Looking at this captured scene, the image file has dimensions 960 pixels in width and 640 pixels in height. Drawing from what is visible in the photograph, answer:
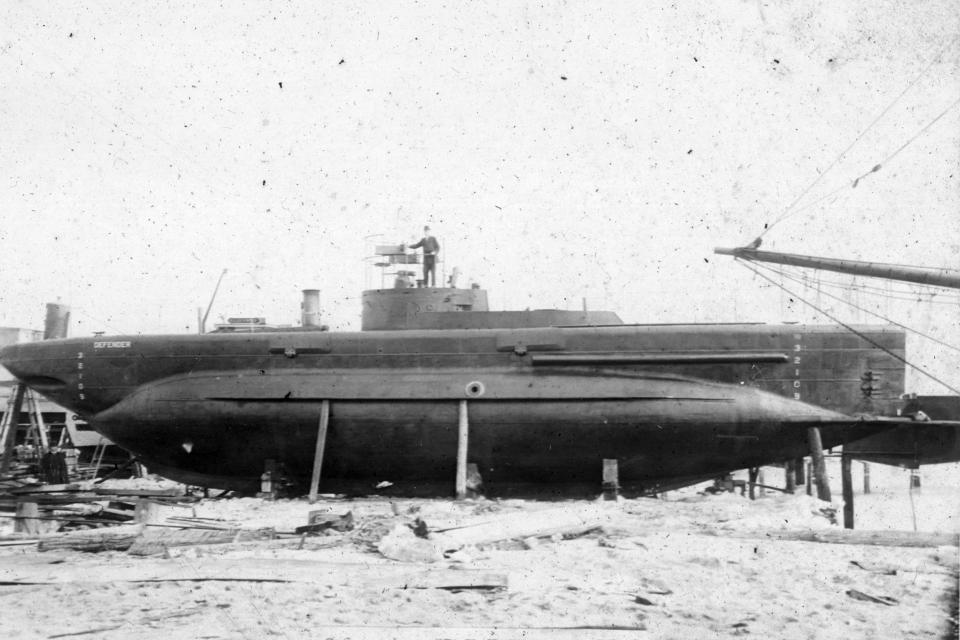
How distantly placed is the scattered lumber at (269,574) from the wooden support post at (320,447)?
252 inches

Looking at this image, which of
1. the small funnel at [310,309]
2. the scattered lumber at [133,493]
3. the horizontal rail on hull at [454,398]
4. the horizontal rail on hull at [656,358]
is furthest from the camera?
the small funnel at [310,309]

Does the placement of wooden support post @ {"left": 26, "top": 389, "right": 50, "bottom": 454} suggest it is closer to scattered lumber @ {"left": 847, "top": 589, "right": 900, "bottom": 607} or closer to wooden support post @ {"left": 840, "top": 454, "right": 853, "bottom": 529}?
wooden support post @ {"left": 840, "top": 454, "right": 853, "bottom": 529}

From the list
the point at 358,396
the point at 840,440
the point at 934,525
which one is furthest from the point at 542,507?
the point at 934,525

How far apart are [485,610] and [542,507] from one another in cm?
624

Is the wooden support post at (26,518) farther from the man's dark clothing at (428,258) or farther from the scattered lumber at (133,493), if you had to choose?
the man's dark clothing at (428,258)

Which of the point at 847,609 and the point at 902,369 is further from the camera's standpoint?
the point at 902,369

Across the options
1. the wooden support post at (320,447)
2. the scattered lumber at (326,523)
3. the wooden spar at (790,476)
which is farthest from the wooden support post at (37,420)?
the wooden spar at (790,476)

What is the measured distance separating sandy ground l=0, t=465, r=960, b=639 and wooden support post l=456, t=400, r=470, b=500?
3933mm

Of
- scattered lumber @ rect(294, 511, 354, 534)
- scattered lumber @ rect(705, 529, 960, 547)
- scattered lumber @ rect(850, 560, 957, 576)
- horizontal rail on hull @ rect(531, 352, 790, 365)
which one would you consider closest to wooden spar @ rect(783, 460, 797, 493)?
horizontal rail on hull @ rect(531, 352, 790, 365)

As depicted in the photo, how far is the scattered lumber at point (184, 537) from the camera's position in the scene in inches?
383

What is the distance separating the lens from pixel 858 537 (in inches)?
400

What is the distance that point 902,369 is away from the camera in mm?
14977

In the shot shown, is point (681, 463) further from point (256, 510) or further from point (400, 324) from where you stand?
point (256, 510)

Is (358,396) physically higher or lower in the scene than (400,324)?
lower
